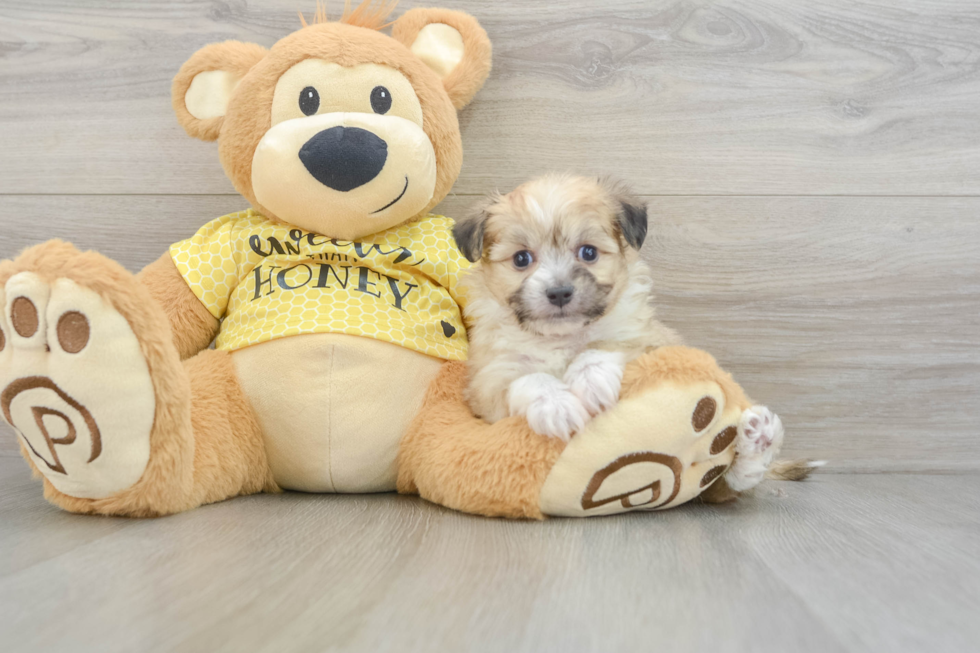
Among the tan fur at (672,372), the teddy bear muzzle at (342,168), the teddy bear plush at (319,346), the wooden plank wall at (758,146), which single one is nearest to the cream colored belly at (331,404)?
the teddy bear plush at (319,346)

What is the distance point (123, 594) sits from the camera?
0.94m

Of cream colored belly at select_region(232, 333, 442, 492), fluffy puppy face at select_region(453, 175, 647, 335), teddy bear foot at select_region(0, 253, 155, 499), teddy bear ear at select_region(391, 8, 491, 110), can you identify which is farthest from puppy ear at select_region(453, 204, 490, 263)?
teddy bear foot at select_region(0, 253, 155, 499)

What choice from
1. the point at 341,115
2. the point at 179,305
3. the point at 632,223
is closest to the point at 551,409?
the point at 632,223

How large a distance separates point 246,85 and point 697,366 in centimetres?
116

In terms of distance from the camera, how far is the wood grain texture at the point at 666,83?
1.87 m

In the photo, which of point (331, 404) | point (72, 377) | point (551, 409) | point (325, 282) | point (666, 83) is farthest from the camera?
point (666, 83)

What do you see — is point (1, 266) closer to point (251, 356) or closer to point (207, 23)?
point (251, 356)

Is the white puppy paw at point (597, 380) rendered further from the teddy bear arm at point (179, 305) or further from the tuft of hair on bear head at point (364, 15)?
A: the tuft of hair on bear head at point (364, 15)

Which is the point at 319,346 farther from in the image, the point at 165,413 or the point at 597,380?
the point at 597,380

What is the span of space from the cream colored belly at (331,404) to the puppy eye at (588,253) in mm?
461

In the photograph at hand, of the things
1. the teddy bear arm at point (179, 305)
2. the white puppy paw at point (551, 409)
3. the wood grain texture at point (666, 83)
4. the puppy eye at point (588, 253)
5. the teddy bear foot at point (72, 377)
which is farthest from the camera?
the wood grain texture at point (666, 83)

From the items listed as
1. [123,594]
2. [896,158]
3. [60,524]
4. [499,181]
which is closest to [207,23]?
[499,181]

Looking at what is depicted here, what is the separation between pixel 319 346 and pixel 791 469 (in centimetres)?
120

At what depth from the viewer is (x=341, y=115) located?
4.93 ft
